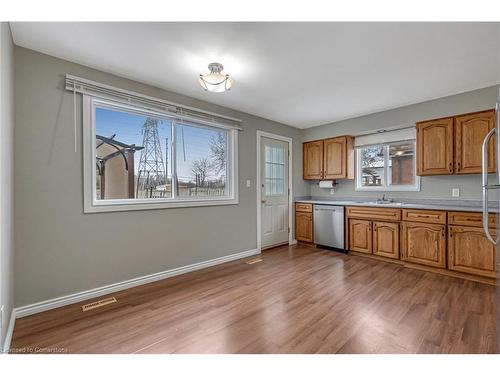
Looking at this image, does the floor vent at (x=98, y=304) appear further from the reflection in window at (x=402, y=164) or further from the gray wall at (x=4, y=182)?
the reflection in window at (x=402, y=164)

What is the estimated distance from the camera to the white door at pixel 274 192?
4218mm

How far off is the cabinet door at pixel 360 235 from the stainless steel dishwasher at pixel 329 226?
0.16 meters

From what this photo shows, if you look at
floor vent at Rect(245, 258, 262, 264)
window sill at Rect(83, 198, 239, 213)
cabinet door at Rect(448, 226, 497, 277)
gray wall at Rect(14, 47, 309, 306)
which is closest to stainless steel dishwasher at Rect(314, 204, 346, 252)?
floor vent at Rect(245, 258, 262, 264)

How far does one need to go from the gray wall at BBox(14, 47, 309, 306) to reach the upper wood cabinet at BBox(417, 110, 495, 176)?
365 cm

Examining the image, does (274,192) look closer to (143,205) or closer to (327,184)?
(327,184)

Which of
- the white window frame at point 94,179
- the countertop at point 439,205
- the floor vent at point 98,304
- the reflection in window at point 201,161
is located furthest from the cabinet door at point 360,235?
the floor vent at point 98,304

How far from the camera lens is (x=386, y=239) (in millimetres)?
3482

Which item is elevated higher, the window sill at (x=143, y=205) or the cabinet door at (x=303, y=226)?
the window sill at (x=143, y=205)

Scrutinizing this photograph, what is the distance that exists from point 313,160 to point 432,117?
6.56 feet

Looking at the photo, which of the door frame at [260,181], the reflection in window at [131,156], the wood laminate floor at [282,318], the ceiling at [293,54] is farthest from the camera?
the door frame at [260,181]

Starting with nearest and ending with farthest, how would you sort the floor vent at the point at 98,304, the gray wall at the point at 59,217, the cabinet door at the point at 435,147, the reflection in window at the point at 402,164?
the gray wall at the point at 59,217 → the floor vent at the point at 98,304 → the cabinet door at the point at 435,147 → the reflection in window at the point at 402,164
